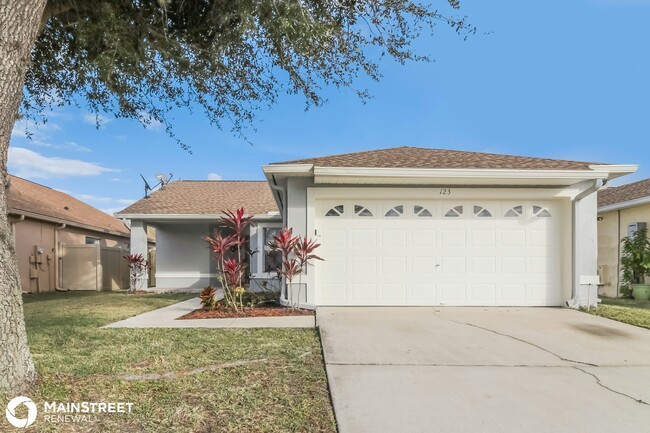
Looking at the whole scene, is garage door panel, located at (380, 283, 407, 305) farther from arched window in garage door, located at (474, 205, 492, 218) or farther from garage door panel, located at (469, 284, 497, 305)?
arched window in garage door, located at (474, 205, 492, 218)

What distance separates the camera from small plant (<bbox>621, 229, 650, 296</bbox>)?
34.8 feet

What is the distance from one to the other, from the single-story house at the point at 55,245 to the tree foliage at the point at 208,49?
8249 millimetres

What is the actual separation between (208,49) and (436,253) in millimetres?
5978

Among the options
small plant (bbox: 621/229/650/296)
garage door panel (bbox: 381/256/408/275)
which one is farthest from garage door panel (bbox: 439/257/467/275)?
small plant (bbox: 621/229/650/296)

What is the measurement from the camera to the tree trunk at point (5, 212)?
10.3ft

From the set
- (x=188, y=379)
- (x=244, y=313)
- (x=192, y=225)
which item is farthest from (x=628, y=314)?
(x=192, y=225)

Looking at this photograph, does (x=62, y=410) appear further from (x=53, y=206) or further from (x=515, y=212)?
(x=53, y=206)

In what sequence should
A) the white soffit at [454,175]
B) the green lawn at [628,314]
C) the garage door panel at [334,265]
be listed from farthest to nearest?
the garage door panel at [334,265] < the white soffit at [454,175] < the green lawn at [628,314]

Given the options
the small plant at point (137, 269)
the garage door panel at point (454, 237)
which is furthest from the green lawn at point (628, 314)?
the small plant at point (137, 269)

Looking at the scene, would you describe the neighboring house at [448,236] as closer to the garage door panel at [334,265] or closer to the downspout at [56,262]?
the garage door panel at [334,265]

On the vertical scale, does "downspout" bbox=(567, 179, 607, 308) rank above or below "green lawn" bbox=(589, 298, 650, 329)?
above

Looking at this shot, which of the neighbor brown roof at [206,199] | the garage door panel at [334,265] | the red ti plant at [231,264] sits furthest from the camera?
the neighbor brown roof at [206,199]

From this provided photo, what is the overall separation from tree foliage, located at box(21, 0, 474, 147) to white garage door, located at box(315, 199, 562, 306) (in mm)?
2929

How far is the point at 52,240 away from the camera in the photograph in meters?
14.5
